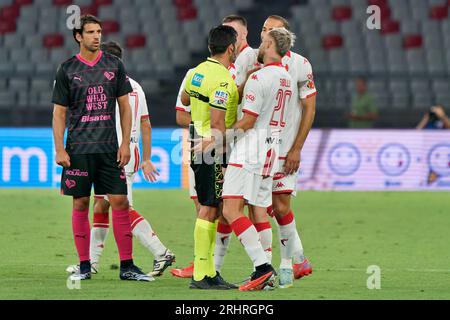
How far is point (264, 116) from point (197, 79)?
579mm

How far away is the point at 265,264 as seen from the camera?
877 centimetres

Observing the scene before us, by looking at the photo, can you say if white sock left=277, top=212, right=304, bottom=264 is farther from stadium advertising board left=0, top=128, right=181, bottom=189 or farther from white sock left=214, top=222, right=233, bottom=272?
stadium advertising board left=0, top=128, right=181, bottom=189

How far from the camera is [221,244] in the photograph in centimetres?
961

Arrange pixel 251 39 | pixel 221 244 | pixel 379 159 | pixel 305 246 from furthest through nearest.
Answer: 1. pixel 251 39
2. pixel 379 159
3. pixel 305 246
4. pixel 221 244

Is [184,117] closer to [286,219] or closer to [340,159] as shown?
[286,219]

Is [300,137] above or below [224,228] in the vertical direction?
above

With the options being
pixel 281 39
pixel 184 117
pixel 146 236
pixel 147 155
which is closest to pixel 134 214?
pixel 146 236

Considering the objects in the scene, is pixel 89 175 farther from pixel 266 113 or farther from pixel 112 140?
pixel 266 113

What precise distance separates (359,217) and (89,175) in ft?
24.2

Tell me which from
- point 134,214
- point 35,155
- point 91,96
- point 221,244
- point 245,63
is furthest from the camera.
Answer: point 35,155

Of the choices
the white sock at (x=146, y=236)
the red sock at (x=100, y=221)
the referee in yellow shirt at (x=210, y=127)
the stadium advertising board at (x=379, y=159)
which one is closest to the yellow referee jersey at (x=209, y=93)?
the referee in yellow shirt at (x=210, y=127)

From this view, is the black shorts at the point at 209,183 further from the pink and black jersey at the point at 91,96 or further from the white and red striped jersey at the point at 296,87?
the pink and black jersey at the point at 91,96

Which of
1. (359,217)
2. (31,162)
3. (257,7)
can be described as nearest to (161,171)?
(31,162)

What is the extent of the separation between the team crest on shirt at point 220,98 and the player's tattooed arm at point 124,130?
94cm
